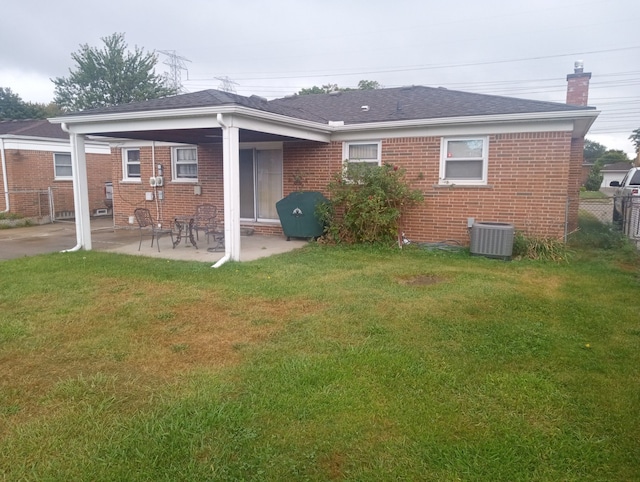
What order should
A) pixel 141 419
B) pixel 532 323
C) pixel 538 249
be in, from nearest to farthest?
pixel 141 419, pixel 532 323, pixel 538 249

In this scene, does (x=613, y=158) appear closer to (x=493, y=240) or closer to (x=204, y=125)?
(x=493, y=240)

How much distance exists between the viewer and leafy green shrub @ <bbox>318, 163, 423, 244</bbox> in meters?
9.23

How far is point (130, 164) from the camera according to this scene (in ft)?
44.6

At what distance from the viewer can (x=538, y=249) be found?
8562 mm

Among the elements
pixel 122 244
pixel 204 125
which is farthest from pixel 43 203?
pixel 204 125

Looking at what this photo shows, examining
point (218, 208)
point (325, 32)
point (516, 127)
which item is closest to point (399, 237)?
point (516, 127)

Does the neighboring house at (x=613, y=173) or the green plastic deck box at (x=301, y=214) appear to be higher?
the neighboring house at (x=613, y=173)

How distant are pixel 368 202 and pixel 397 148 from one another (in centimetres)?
169

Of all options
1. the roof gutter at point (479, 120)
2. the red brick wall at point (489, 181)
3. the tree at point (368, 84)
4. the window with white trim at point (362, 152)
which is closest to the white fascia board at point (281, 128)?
the roof gutter at point (479, 120)

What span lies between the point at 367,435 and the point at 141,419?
1.48m

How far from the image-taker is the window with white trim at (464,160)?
9.30m

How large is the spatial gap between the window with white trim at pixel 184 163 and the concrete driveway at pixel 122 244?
2.03 metres

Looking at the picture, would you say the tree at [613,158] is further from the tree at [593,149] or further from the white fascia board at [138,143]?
the white fascia board at [138,143]

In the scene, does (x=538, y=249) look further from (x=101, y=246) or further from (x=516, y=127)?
(x=101, y=246)
